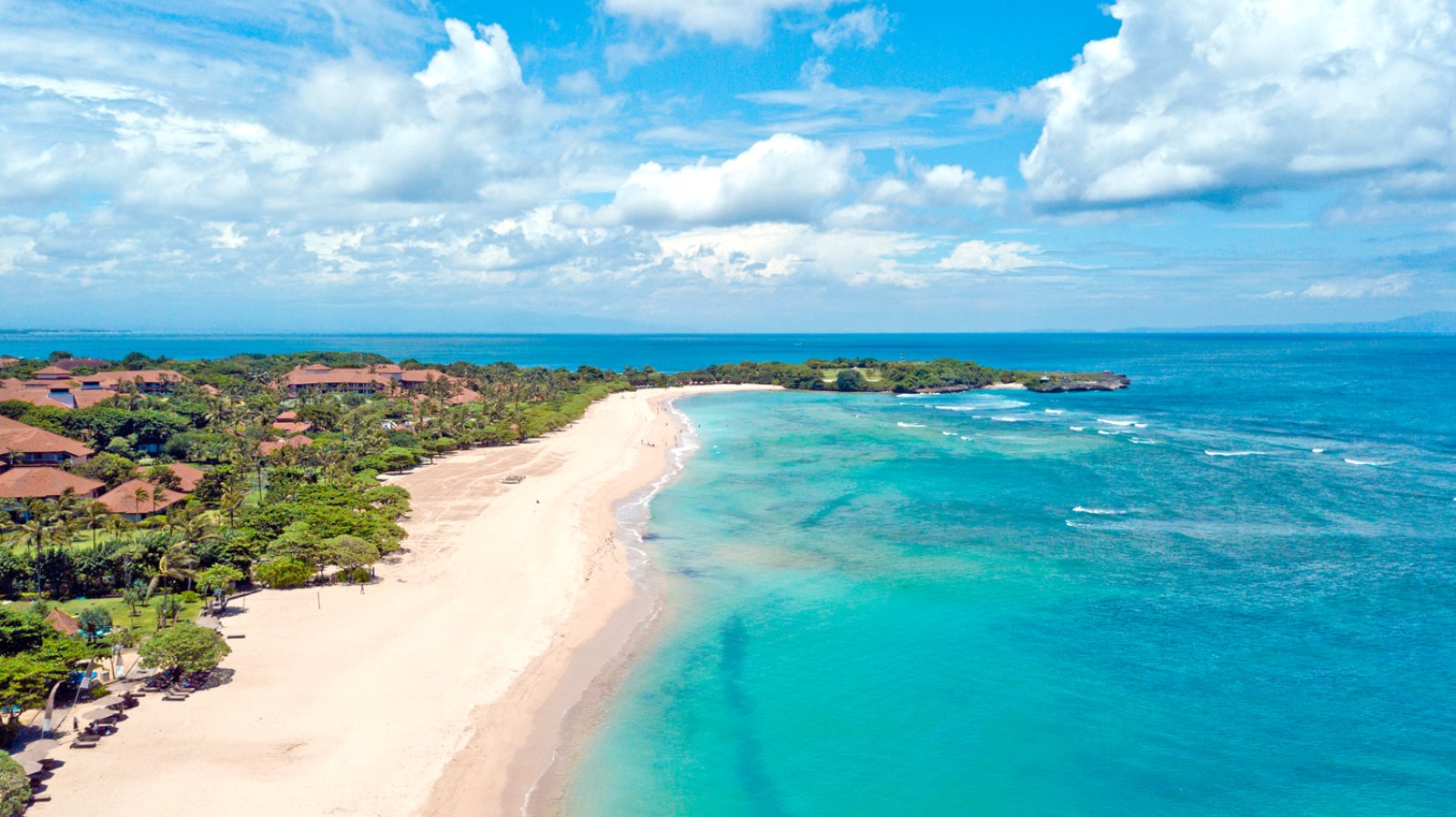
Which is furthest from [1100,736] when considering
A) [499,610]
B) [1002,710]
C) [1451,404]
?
[1451,404]

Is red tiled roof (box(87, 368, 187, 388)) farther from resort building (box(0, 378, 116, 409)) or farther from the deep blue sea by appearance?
the deep blue sea

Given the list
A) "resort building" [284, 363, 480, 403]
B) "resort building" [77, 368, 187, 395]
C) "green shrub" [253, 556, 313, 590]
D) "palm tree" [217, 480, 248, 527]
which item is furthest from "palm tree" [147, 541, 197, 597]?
"resort building" [77, 368, 187, 395]

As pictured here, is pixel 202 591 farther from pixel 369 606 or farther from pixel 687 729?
pixel 687 729

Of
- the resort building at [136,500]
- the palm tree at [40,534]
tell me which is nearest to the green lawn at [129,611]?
the palm tree at [40,534]

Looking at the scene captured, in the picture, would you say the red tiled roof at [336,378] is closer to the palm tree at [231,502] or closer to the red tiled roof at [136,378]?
the red tiled roof at [136,378]

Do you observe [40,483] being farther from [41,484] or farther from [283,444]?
[283,444]

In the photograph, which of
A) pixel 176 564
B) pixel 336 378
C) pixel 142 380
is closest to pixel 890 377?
pixel 336 378
